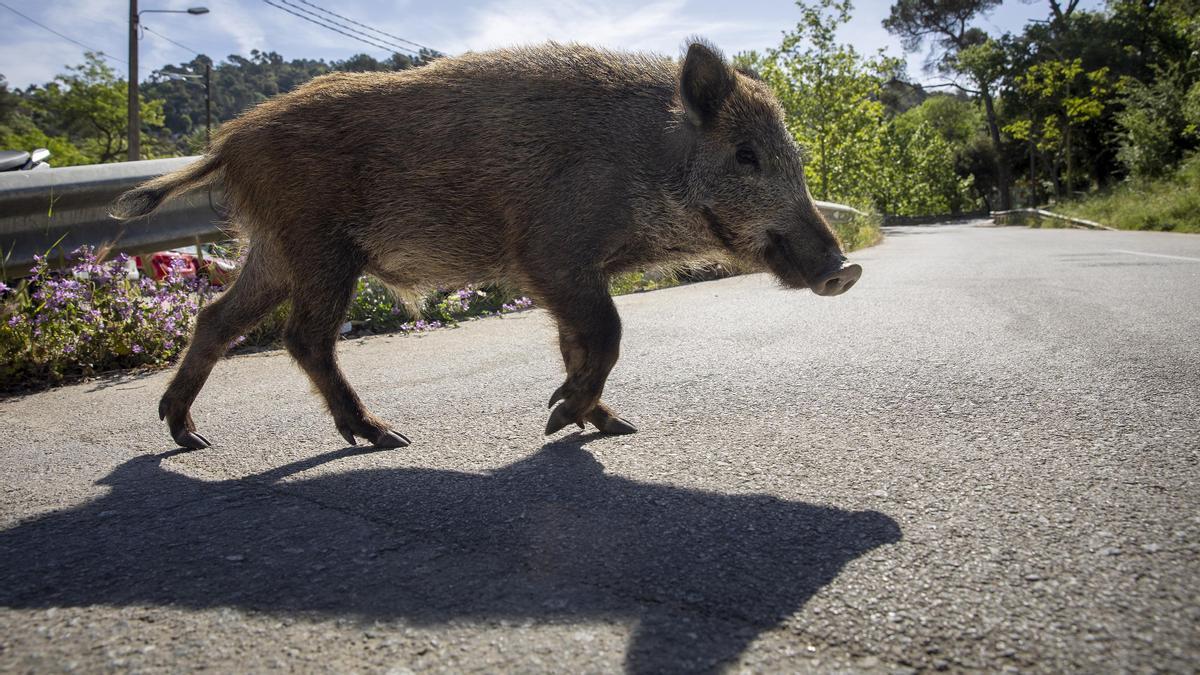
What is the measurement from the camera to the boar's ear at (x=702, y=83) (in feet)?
11.3

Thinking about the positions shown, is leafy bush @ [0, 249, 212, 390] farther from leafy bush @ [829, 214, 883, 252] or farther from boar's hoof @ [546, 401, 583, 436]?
leafy bush @ [829, 214, 883, 252]

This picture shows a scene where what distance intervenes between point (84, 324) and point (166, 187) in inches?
73.0

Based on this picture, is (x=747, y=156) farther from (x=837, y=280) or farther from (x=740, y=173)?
(x=837, y=280)

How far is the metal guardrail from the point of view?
5340 mm

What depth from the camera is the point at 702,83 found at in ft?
11.3

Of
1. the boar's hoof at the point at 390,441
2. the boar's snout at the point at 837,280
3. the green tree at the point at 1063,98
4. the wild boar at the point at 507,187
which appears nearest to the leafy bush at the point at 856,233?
the wild boar at the point at 507,187

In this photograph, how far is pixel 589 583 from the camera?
180 centimetres

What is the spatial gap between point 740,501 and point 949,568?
62 centimetres

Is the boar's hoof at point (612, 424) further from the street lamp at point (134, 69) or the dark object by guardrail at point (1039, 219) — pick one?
the dark object by guardrail at point (1039, 219)

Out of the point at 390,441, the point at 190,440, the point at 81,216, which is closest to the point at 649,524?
the point at 390,441

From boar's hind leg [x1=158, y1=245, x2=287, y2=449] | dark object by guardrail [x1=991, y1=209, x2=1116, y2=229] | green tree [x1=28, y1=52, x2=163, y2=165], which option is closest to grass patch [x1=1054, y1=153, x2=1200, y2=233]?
dark object by guardrail [x1=991, y1=209, x2=1116, y2=229]

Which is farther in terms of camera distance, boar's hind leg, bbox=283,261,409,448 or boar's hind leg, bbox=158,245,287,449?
boar's hind leg, bbox=158,245,287,449

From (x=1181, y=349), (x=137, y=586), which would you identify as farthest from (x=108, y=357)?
(x=1181, y=349)

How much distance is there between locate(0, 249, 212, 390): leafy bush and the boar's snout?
13.8 ft
